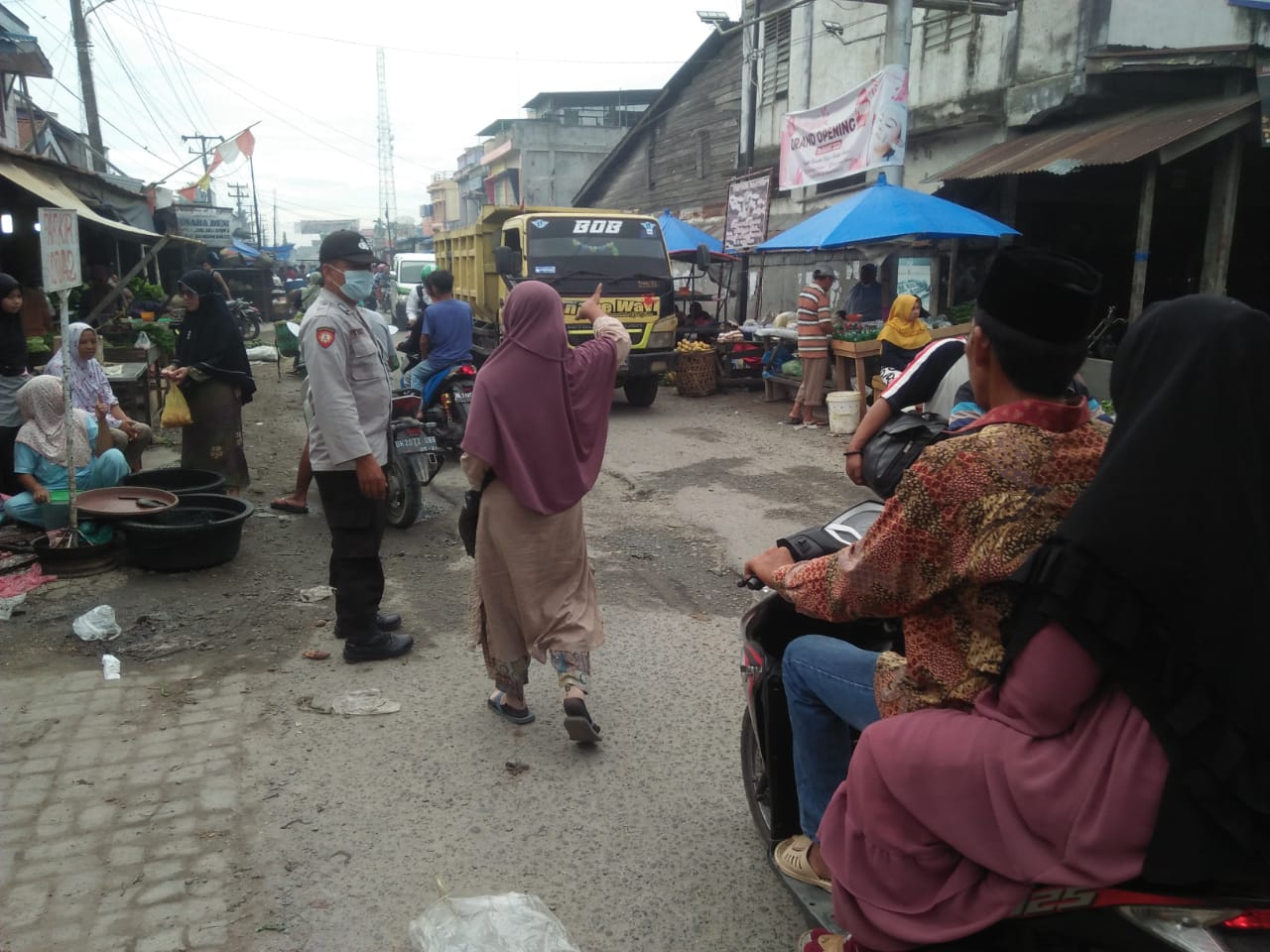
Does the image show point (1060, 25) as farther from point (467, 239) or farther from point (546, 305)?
point (546, 305)

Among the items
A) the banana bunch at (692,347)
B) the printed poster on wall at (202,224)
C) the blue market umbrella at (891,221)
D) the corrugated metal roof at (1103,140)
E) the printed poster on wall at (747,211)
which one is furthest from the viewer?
the printed poster on wall at (202,224)

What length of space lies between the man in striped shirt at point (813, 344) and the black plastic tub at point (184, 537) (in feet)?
23.5

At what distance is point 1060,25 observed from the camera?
36.2 feet

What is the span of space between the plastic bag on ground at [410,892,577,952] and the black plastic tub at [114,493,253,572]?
375 cm

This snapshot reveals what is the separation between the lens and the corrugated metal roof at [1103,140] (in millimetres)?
9305

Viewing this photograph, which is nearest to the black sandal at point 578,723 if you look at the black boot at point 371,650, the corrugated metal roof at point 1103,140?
the black boot at point 371,650

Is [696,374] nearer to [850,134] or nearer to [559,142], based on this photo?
[850,134]

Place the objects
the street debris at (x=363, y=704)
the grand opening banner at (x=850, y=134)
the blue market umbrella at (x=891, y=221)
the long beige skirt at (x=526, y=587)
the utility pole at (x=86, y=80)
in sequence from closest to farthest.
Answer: the long beige skirt at (x=526, y=587), the street debris at (x=363, y=704), the blue market umbrella at (x=891, y=221), the grand opening banner at (x=850, y=134), the utility pole at (x=86, y=80)

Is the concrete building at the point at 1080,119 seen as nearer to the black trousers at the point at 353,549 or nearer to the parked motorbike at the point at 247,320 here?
the black trousers at the point at 353,549

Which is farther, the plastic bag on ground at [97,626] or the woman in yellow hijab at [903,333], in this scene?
the woman in yellow hijab at [903,333]

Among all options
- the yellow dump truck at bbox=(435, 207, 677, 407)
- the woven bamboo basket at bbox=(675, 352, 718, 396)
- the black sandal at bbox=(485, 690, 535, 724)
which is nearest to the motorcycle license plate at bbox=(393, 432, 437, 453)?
the black sandal at bbox=(485, 690, 535, 724)

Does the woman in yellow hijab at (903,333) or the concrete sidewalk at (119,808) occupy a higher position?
the woman in yellow hijab at (903,333)

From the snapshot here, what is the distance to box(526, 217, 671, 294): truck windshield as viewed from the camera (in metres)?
11.9

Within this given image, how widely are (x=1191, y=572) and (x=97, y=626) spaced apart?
193 inches
